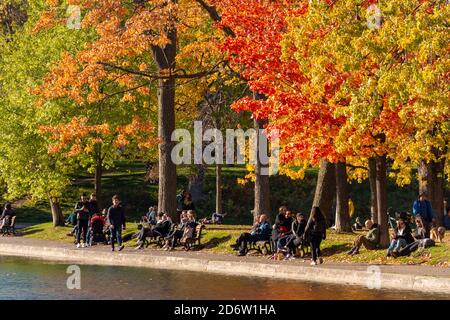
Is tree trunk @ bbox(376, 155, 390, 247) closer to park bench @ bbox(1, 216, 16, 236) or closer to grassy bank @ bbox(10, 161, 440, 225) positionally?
park bench @ bbox(1, 216, 16, 236)

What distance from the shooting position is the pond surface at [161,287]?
21.1 metres

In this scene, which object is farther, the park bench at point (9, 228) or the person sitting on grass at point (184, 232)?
the park bench at point (9, 228)

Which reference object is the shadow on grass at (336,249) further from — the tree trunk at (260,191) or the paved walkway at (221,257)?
Answer: the tree trunk at (260,191)

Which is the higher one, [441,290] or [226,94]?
[226,94]

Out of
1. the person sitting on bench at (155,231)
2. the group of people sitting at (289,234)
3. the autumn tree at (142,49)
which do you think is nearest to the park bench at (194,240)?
the person sitting on bench at (155,231)

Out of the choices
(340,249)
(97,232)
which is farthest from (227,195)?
(340,249)

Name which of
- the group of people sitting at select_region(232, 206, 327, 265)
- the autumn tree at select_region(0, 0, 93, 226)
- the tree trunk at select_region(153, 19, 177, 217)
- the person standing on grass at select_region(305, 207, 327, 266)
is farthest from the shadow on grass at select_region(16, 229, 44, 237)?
the person standing on grass at select_region(305, 207, 327, 266)

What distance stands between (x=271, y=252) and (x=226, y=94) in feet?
63.4

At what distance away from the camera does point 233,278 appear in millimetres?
25812

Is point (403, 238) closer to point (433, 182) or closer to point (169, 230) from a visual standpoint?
point (169, 230)

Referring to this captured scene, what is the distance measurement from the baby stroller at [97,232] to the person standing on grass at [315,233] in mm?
10784

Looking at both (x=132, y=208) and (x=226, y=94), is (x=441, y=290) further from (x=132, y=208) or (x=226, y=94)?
(x=132, y=208)

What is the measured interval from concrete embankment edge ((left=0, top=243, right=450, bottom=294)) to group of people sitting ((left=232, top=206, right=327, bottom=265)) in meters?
1.32
